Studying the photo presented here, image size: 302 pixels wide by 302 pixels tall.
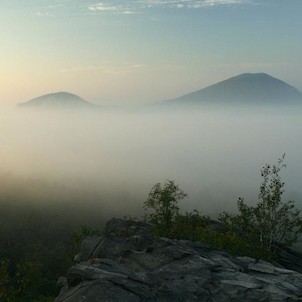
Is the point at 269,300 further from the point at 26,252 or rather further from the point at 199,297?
the point at 26,252

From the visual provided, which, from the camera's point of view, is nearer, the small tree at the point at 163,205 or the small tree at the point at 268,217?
the small tree at the point at 268,217

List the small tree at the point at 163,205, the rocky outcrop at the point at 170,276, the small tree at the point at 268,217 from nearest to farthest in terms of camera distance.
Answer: the rocky outcrop at the point at 170,276
the small tree at the point at 268,217
the small tree at the point at 163,205

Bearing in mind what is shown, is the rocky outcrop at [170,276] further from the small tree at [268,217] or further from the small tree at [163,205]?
the small tree at [268,217]

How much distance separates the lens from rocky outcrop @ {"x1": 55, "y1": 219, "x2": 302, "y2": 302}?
97.2ft

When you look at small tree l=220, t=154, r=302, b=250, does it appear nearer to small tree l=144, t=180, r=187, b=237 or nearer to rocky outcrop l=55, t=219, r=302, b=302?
small tree l=144, t=180, r=187, b=237

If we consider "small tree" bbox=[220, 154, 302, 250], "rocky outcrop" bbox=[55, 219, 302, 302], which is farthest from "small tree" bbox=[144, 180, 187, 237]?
"rocky outcrop" bbox=[55, 219, 302, 302]

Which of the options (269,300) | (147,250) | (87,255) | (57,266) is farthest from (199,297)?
(57,266)

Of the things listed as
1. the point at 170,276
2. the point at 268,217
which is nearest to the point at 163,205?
the point at 268,217

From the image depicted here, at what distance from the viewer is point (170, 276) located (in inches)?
1334

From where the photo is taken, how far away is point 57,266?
163125 millimetres

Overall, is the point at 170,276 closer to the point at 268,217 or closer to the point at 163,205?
the point at 163,205

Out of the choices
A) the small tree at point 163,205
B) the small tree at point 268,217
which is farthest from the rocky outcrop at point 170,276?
the small tree at point 268,217

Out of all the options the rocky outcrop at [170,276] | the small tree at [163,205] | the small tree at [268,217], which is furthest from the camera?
the small tree at [163,205]

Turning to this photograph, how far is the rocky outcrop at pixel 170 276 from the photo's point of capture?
97.2 feet
